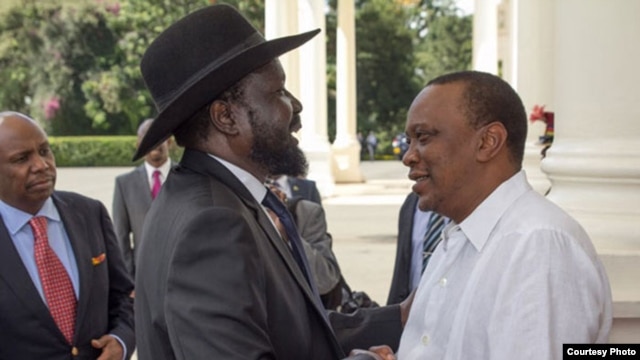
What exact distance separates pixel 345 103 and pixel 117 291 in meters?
22.6

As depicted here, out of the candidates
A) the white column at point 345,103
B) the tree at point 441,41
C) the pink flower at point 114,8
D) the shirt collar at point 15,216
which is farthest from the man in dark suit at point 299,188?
the tree at point 441,41

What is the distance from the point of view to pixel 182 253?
208 centimetres

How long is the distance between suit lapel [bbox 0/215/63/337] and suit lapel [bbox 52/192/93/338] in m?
0.16

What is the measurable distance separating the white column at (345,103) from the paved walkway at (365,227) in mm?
797

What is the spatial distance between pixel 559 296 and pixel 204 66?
3.72 feet

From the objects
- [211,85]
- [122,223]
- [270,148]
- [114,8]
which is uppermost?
[114,8]

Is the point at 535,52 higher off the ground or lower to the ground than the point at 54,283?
higher

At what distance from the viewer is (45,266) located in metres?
3.54

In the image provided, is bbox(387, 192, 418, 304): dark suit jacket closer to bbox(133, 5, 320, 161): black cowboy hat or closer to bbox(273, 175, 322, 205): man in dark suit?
bbox(273, 175, 322, 205): man in dark suit

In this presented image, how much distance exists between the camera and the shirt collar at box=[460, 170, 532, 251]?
2.18 metres

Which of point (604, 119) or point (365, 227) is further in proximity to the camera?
point (365, 227)

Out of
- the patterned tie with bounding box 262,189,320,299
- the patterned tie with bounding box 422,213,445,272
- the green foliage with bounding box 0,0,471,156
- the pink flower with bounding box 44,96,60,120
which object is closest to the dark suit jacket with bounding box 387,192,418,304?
the patterned tie with bounding box 422,213,445,272

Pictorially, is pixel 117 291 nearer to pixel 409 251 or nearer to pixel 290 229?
pixel 290 229

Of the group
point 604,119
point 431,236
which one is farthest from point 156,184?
point 604,119
